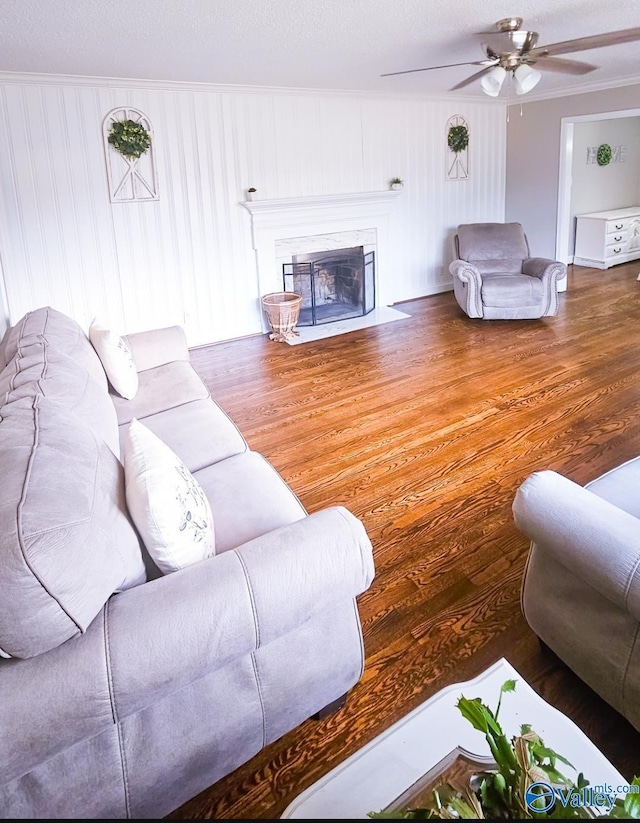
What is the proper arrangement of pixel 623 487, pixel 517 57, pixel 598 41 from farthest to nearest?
pixel 517 57, pixel 598 41, pixel 623 487

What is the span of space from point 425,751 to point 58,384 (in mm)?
1559

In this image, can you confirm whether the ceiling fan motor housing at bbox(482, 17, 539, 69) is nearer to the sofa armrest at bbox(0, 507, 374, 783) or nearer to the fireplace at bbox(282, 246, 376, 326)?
the fireplace at bbox(282, 246, 376, 326)

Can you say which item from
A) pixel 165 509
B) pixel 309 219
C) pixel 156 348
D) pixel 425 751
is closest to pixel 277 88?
pixel 309 219

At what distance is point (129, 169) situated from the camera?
4676 mm

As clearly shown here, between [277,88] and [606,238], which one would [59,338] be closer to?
[277,88]

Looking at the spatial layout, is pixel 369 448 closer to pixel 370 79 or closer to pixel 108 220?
pixel 108 220

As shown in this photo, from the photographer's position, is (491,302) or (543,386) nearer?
(543,386)

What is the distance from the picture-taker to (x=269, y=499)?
1.90 m

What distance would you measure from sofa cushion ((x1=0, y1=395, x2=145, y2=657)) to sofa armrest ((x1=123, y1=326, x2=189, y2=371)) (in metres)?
1.85

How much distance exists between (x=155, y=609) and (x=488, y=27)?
3825 millimetres

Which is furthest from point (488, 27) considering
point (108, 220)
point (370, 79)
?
point (108, 220)

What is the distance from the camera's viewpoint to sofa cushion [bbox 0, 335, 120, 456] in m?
1.83

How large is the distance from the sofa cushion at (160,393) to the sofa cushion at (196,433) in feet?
0.22

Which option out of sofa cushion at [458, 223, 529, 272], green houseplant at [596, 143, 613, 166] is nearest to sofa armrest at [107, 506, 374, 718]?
sofa cushion at [458, 223, 529, 272]
